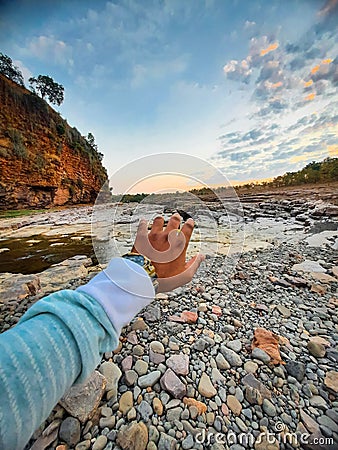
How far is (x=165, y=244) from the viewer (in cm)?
49

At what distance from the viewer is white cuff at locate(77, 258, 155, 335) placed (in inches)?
12.4

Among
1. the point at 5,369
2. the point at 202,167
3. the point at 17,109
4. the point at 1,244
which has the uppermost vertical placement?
the point at 17,109

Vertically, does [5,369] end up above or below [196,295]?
above

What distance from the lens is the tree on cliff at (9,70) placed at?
8.62 metres

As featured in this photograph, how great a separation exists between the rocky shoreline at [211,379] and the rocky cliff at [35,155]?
810cm

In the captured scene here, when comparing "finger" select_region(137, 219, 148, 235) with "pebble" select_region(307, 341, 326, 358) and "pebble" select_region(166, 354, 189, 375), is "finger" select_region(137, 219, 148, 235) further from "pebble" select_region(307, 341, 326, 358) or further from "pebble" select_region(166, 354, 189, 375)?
"pebble" select_region(307, 341, 326, 358)

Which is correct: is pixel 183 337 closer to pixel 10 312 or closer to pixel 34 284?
pixel 10 312

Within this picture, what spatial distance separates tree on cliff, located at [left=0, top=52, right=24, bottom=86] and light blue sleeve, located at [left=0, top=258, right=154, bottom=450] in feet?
42.8

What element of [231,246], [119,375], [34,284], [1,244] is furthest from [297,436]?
→ [1,244]

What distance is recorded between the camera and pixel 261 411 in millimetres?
459

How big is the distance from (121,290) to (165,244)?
7.1 inches

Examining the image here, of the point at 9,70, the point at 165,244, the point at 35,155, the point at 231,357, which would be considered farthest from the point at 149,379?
the point at 9,70

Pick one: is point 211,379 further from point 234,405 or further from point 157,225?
point 157,225

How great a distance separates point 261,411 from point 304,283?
79cm
